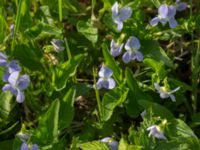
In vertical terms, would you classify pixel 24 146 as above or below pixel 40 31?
below

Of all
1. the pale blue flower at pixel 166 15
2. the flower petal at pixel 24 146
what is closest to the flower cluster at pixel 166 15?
the pale blue flower at pixel 166 15

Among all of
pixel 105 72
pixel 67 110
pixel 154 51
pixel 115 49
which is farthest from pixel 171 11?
pixel 67 110

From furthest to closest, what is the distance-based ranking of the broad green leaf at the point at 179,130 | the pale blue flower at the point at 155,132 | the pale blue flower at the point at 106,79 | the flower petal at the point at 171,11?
the flower petal at the point at 171,11, the pale blue flower at the point at 106,79, the broad green leaf at the point at 179,130, the pale blue flower at the point at 155,132

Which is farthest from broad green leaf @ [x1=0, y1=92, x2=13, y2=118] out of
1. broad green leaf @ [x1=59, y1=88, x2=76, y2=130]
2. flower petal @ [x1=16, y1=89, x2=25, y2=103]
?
broad green leaf @ [x1=59, y1=88, x2=76, y2=130]

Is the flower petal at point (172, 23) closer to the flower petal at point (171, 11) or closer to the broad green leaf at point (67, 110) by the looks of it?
the flower petal at point (171, 11)

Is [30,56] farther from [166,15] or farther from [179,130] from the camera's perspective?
[179,130]

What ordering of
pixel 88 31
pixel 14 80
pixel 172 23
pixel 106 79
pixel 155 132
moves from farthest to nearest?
1. pixel 88 31
2. pixel 172 23
3. pixel 106 79
4. pixel 14 80
5. pixel 155 132

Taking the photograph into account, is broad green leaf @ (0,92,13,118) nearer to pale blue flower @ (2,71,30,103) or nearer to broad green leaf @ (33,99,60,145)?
pale blue flower @ (2,71,30,103)
